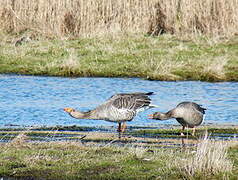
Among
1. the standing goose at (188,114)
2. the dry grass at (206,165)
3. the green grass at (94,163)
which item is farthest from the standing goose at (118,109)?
the dry grass at (206,165)

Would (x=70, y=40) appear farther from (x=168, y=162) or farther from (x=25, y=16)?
(x=168, y=162)

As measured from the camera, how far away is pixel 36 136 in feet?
44.1

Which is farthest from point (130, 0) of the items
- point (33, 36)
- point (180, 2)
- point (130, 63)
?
point (130, 63)

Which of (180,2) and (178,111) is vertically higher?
(180,2)

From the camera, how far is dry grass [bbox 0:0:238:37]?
29.0 meters

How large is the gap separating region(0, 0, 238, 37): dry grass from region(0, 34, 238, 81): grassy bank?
1582 mm

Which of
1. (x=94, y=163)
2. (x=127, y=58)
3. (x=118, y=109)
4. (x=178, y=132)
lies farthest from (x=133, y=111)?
(x=127, y=58)

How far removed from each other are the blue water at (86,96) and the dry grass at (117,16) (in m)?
6.35

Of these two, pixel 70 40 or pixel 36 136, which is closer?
pixel 36 136

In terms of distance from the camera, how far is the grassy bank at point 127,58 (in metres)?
22.8

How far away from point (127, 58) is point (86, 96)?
4201 mm

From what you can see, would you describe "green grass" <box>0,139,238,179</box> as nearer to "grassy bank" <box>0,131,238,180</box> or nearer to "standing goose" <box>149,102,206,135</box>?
"grassy bank" <box>0,131,238,180</box>

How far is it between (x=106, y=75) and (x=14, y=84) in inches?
125

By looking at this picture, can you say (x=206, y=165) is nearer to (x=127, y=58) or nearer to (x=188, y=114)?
(x=188, y=114)
